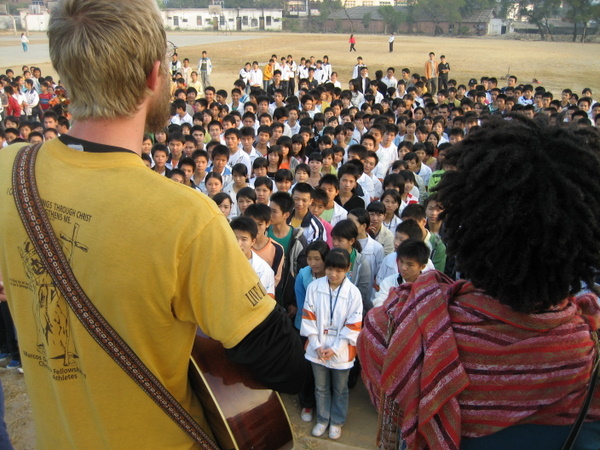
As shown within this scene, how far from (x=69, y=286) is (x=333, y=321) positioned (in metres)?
2.72

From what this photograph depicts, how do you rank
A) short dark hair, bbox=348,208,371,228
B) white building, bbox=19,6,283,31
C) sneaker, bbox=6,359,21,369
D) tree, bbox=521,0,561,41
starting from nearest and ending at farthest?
sneaker, bbox=6,359,21,369 → short dark hair, bbox=348,208,371,228 → tree, bbox=521,0,561,41 → white building, bbox=19,6,283,31

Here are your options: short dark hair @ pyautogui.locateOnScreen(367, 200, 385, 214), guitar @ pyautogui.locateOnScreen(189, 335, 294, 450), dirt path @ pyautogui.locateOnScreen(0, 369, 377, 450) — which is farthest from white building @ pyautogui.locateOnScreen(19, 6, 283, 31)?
guitar @ pyautogui.locateOnScreen(189, 335, 294, 450)

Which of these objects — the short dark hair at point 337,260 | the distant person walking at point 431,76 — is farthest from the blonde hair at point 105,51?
the distant person walking at point 431,76

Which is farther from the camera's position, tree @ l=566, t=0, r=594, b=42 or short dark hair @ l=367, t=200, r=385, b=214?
tree @ l=566, t=0, r=594, b=42

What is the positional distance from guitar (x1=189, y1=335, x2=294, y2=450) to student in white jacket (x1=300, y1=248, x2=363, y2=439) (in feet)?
7.56

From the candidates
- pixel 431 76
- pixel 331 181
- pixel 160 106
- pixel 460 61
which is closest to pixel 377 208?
pixel 331 181

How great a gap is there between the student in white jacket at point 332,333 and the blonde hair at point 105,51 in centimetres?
266

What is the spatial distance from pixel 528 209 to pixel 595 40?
57.6 meters

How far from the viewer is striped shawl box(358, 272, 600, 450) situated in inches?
47.9

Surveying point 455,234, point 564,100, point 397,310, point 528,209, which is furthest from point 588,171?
point 564,100

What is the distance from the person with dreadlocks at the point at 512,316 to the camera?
1.21m

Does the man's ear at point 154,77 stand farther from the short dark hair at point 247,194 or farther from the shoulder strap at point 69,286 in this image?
the short dark hair at point 247,194

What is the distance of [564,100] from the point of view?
40.2ft

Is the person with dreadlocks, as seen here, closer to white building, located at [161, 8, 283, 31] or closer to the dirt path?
the dirt path
